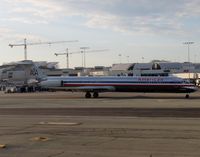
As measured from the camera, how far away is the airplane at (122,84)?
58.3 metres

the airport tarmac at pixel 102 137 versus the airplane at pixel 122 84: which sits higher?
the airplane at pixel 122 84

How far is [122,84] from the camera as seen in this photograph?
60.4 m

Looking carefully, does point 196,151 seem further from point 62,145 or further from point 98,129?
point 98,129

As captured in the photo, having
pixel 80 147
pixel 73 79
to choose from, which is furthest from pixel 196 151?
pixel 73 79

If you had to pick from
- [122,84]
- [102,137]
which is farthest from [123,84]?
[102,137]

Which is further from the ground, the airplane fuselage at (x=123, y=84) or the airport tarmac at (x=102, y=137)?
the airplane fuselage at (x=123, y=84)

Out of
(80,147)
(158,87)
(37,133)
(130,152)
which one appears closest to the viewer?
(130,152)

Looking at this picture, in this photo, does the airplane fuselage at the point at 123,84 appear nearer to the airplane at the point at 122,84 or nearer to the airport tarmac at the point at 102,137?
the airplane at the point at 122,84

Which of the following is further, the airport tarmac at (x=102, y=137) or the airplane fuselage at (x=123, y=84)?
the airplane fuselage at (x=123, y=84)

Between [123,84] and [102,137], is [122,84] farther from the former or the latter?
[102,137]

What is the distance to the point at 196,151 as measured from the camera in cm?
1546

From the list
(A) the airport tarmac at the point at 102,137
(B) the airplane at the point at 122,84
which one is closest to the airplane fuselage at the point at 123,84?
(B) the airplane at the point at 122,84

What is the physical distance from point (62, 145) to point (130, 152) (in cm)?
300

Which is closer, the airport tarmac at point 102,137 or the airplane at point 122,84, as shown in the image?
the airport tarmac at point 102,137
